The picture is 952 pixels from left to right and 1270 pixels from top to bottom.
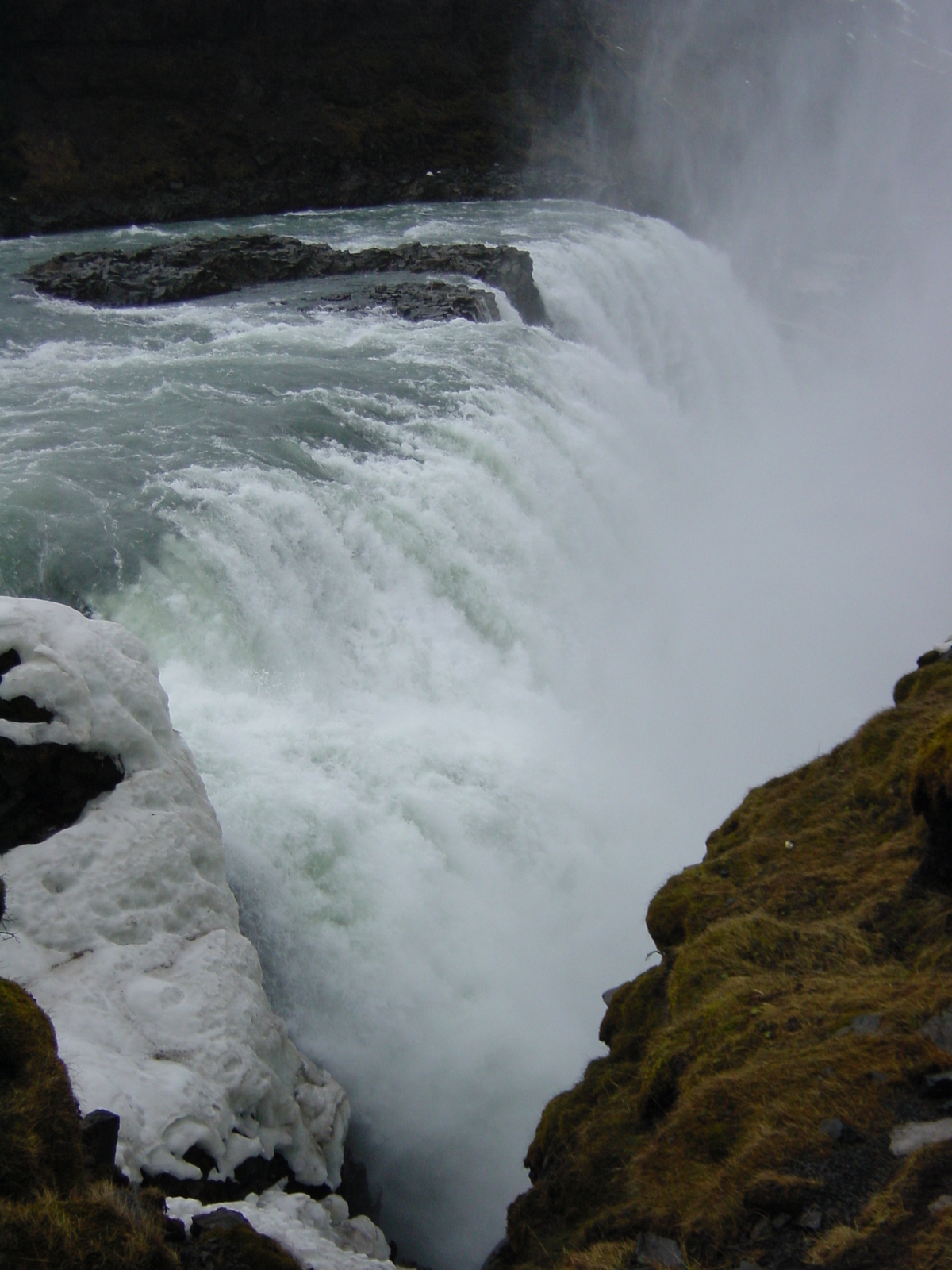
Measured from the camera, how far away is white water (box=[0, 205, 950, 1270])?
7.95 m

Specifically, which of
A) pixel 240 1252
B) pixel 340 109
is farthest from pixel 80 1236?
pixel 340 109

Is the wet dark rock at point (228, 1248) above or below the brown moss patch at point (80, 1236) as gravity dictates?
below

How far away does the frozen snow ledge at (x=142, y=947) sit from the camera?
5375 mm

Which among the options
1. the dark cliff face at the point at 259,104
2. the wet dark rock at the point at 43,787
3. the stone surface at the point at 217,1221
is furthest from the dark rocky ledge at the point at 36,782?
the dark cliff face at the point at 259,104

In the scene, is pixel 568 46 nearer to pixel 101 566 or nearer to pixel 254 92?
pixel 254 92

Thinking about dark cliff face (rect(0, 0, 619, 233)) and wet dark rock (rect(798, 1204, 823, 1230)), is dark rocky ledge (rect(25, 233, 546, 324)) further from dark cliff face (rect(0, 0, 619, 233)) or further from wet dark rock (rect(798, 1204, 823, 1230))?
wet dark rock (rect(798, 1204, 823, 1230))

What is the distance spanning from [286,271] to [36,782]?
832 inches

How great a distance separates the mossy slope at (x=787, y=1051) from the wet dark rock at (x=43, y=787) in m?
3.63

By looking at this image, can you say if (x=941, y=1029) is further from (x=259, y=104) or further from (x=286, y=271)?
(x=259, y=104)

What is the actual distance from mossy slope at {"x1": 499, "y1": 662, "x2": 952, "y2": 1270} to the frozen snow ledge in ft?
5.63

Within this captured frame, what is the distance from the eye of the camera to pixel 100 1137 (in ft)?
13.8

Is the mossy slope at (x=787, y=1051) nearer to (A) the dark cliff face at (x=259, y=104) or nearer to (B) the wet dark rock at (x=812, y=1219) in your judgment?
(B) the wet dark rock at (x=812, y=1219)

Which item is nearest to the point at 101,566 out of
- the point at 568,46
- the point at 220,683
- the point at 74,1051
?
the point at 220,683

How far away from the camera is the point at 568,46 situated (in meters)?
52.7
